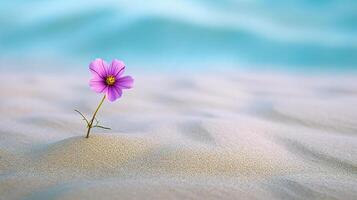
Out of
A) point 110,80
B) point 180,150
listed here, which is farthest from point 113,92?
point 180,150

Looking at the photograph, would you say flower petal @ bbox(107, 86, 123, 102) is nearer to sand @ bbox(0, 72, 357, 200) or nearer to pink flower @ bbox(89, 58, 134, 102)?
pink flower @ bbox(89, 58, 134, 102)

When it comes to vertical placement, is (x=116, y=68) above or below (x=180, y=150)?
above

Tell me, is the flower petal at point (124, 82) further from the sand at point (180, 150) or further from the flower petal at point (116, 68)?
the sand at point (180, 150)

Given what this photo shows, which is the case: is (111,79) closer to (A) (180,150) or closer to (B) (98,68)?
(B) (98,68)

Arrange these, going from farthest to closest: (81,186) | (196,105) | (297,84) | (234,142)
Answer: (297,84) < (196,105) < (234,142) < (81,186)

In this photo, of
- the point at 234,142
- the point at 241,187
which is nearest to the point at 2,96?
the point at 234,142

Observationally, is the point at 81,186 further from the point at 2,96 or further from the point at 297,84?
the point at 297,84
